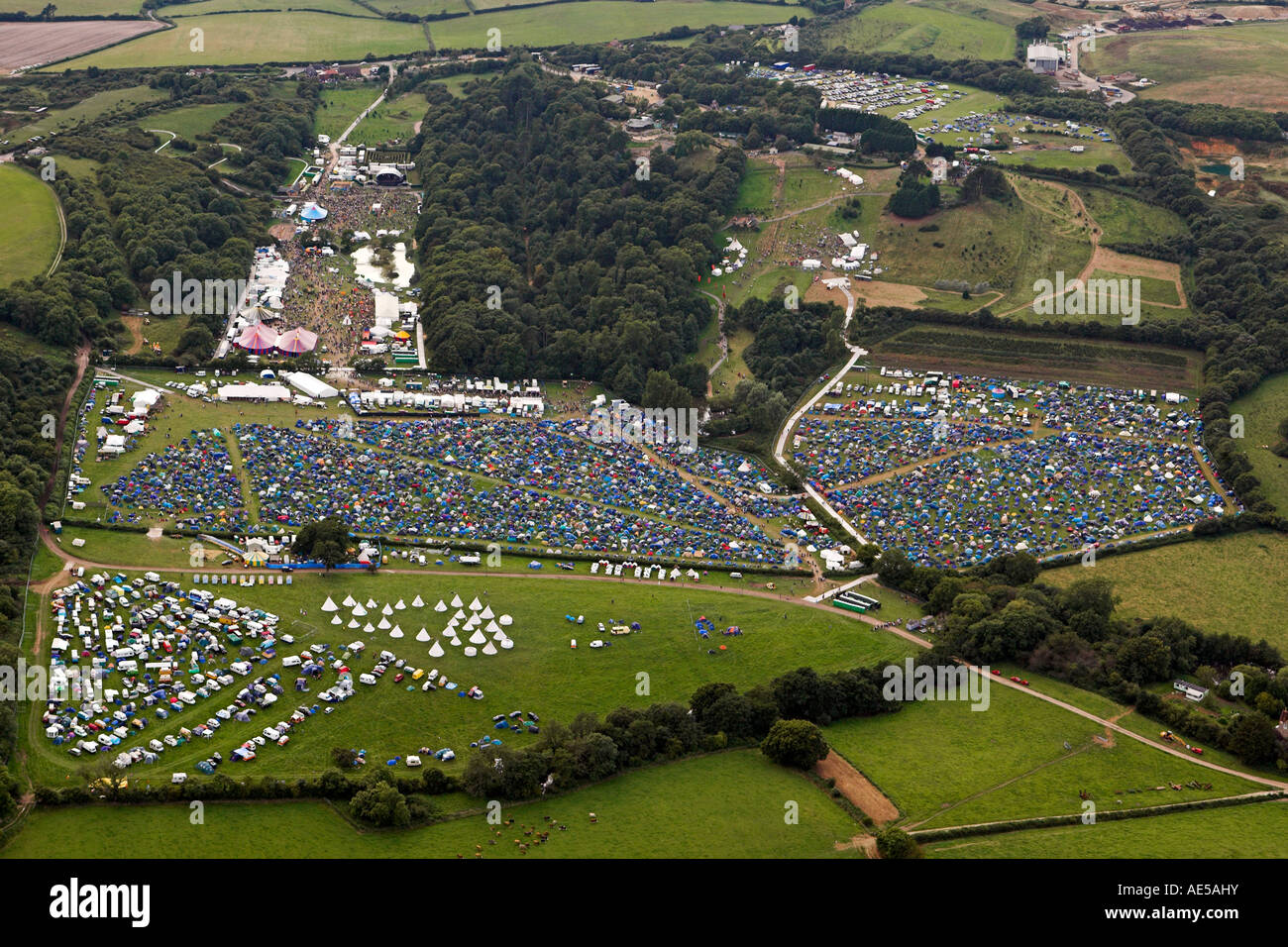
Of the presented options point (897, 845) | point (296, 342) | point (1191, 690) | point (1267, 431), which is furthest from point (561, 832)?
point (1267, 431)

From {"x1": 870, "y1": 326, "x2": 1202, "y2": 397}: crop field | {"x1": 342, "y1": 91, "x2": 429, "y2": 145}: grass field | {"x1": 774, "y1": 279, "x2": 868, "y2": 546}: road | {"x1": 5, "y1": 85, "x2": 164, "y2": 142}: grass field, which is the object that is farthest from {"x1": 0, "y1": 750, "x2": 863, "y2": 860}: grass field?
{"x1": 342, "y1": 91, "x2": 429, "y2": 145}: grass field

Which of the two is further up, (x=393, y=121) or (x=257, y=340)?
(x=393, y=121)

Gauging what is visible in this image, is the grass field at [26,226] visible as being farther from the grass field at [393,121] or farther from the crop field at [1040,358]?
the crop field at [1040,358]

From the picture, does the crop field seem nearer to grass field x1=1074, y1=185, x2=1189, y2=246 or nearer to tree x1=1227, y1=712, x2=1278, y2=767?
grass field x1=1074, y1=185, x2=1189, y2=246

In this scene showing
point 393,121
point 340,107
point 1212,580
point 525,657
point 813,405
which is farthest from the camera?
point 340,107

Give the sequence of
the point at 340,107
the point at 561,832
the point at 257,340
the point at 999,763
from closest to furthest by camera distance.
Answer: the point at 561,832
the point at 999,763
the point at 257,340
the point at 340,107

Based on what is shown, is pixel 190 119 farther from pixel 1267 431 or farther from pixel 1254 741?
pixel 1254 741
